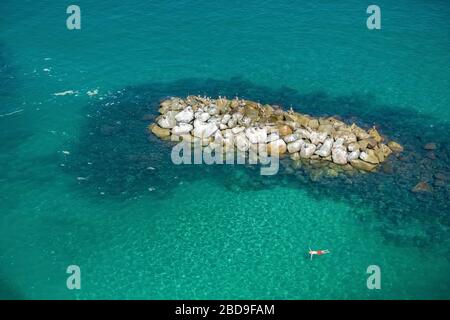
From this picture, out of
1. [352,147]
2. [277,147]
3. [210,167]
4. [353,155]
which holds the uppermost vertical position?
[352,147]

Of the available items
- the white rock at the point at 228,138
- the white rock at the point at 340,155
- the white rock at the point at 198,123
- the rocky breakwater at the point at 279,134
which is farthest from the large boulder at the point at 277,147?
the white rock at the point at 198,123

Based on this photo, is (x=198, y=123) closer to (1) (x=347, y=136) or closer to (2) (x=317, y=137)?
(2) (x=317, y=137)

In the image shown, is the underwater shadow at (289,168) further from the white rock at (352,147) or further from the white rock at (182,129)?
the white rock at (352,147)

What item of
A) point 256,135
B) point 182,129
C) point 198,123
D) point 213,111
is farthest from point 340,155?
point 182,129

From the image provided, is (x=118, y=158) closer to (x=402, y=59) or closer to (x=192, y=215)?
(x=192, y=215)

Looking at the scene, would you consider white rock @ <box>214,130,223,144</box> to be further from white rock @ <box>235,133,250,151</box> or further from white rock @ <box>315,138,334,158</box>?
white rock @ <box>315,138,334,158</box>
